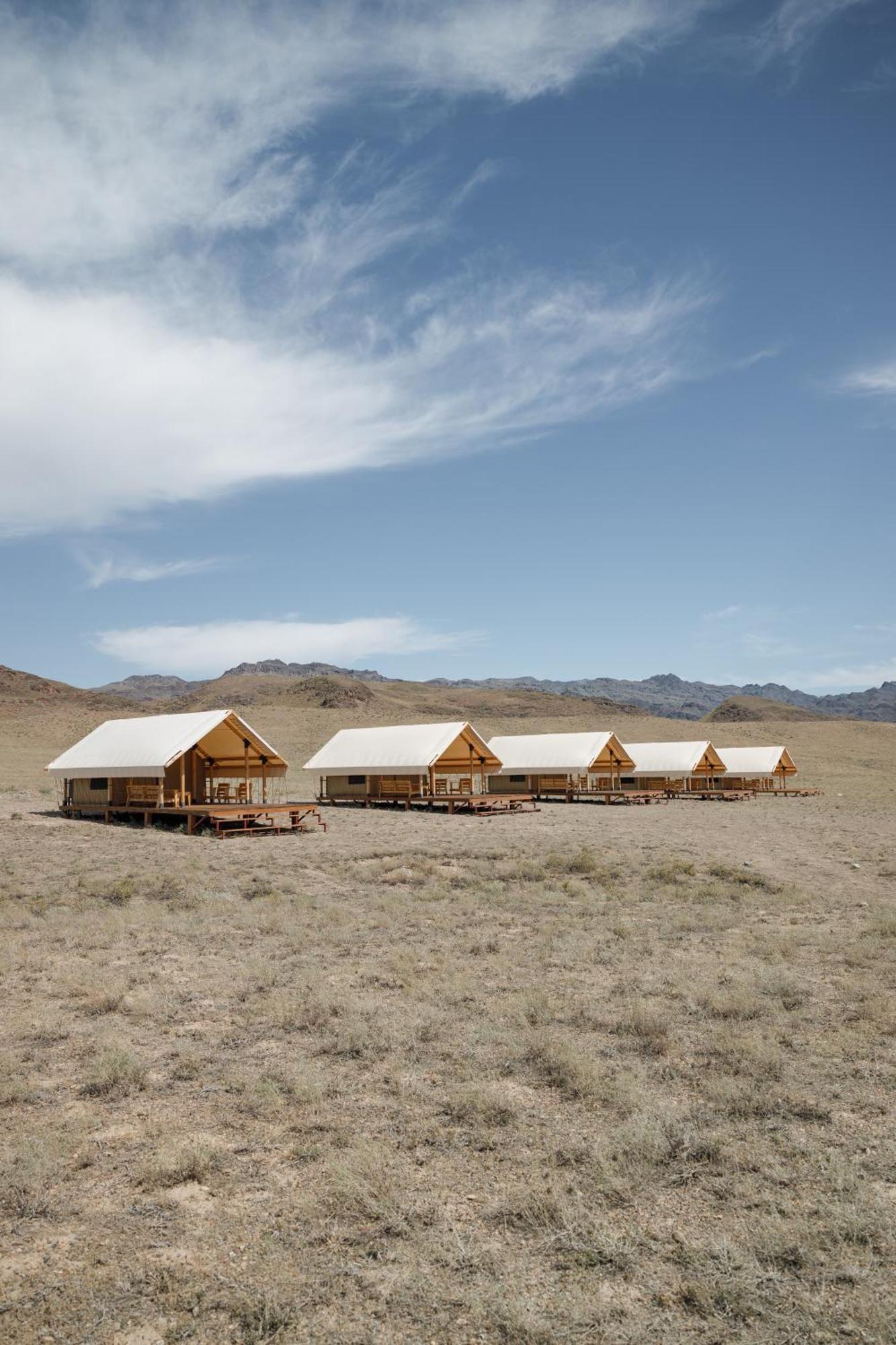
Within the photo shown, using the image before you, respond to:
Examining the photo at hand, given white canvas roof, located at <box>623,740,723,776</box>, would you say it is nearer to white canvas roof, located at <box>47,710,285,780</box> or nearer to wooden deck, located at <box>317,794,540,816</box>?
wooden deck, located at <box>317,794,540,816</box>

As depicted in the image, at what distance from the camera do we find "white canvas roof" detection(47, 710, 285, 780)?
3127 centimetres

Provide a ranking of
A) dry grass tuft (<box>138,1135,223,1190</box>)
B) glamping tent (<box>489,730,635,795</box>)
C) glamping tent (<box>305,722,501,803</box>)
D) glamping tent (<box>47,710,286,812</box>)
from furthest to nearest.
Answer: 1. glamping tent (<box>489,730,635,795</box>)
2. glamping tent (<box>305,722,501,803</box>)
3. glamping tent (<box>47,710,286,812</box>)
4. dry grass tuft (<box>138,1135,223,1190</box>)

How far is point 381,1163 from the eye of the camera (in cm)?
649

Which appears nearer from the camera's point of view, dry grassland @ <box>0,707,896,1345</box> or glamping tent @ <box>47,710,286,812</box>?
dry grassland @ <box>0,707,896,1345</box>

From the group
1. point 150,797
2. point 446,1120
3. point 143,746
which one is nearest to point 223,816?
point 150,797

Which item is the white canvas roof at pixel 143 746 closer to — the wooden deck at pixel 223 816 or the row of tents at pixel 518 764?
the wooden deck at pixel 223 816

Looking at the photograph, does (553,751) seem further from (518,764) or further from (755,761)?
(755,761)

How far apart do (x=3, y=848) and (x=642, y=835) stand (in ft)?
59.3

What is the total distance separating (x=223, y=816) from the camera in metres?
29.3

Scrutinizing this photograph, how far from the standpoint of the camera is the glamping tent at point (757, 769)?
60188mm

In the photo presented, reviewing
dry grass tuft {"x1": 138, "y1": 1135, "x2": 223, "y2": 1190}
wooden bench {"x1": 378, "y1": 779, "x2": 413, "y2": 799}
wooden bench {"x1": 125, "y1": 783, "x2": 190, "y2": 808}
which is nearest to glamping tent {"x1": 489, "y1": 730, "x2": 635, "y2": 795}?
wooden bench {"x1": 378, "y1": 779, "x2": 413, "y2": 799}

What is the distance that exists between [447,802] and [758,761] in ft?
94.4

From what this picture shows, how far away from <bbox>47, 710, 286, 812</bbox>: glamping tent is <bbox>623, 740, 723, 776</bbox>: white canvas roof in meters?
26.4

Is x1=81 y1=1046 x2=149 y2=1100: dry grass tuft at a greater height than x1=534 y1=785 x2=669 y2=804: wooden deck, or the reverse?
x1=534 y1=785 x2=669 y2=804: wooden deck
